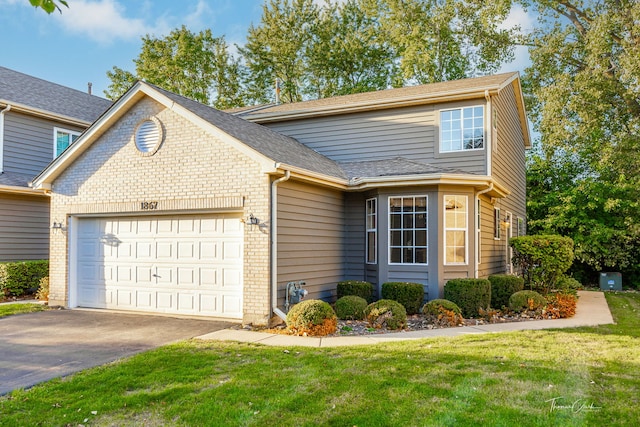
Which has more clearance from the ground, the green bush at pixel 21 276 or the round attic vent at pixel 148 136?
the round attic vent at pixel 148 136

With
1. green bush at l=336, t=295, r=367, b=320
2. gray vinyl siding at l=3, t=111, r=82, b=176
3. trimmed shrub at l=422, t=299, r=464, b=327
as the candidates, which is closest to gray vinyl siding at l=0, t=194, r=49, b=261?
gray vinyl siding at l=3, t=111, r=82, b=176

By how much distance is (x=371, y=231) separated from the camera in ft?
36.8

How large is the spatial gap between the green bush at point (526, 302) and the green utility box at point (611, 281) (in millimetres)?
10041

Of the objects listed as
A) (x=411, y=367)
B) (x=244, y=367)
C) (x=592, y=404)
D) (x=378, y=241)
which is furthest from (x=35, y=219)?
(x=592, y=404)

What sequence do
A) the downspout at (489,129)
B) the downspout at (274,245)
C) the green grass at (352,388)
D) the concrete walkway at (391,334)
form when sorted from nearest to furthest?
the green grass at (352,388), the concrete walkway at (391,334), the downspout at (274,245), the downspout at (489,129)

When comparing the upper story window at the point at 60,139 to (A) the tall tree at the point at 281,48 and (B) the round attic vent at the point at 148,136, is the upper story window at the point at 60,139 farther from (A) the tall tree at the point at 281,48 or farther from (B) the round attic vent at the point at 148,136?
(A) the tall tree at the point at 281,48

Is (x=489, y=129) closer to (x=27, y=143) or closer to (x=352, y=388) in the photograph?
(x=352, y=388)

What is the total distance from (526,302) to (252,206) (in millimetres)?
6054

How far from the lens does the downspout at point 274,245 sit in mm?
8750

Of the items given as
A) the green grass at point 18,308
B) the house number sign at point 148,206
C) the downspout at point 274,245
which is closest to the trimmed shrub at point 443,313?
the downspout at point 274,245

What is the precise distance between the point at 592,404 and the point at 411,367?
193 cm

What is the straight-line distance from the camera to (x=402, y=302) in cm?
991

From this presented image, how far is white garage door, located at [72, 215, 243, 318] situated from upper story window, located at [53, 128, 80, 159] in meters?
5.73

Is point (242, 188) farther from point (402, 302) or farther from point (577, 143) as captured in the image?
point (577, 143)
